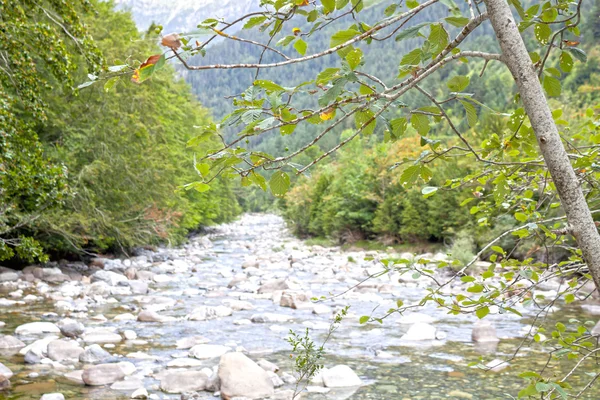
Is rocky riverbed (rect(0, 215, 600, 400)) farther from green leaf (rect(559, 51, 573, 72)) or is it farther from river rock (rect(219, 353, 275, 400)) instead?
green leaf (rect(559, 51, 573, 72))

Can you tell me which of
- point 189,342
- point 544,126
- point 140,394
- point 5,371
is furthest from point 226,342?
point 544,126

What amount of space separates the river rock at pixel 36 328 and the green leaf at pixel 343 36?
7.15 m

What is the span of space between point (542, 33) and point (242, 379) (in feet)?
14.7

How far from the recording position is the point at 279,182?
1.50 meters

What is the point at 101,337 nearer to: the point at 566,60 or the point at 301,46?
the point at 301,46

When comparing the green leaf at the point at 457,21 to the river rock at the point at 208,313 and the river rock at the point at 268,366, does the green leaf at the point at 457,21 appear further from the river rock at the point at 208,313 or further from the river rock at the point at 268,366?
the river rock at the point at 208,313

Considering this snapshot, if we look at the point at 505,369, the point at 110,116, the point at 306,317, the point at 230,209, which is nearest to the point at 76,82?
the point at 110,116

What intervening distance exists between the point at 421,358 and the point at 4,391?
4703 mm

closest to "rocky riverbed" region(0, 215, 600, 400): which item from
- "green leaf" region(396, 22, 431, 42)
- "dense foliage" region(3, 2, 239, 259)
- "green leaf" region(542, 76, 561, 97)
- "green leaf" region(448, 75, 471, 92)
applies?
"green leaf" region(448, 75, 471, 92)

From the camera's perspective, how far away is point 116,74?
4.07 feet

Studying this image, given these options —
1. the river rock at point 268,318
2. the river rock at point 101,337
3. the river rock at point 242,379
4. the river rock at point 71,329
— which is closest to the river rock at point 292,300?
the river rock at point 268,318

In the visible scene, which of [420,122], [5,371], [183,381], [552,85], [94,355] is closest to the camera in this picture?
[420,122]

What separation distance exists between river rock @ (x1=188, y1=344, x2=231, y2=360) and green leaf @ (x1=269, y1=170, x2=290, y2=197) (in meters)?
5.30

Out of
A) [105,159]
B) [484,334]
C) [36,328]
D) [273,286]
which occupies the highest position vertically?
[105,159]
